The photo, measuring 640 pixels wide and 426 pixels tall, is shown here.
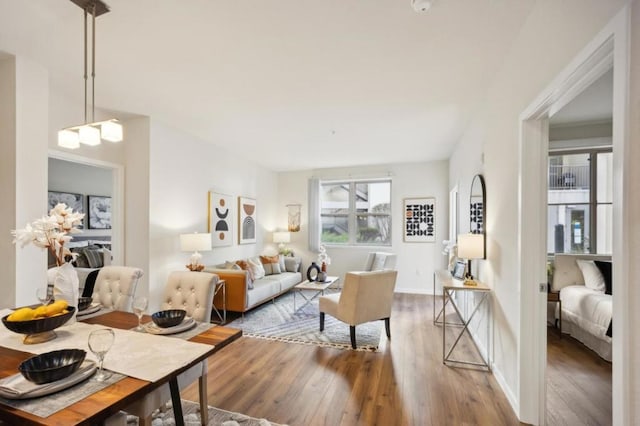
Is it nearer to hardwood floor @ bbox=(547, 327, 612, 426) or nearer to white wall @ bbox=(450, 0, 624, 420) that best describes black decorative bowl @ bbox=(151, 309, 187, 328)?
white wall @ bbox=(450, 0, 624, 420)

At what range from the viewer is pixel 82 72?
8.69 ft

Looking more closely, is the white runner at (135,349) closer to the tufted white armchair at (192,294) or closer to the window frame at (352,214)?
the tufted white armchair at (192,294)

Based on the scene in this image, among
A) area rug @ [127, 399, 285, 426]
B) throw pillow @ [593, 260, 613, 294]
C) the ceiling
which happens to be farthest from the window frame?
area rug @ [127, 399, 285, 426]

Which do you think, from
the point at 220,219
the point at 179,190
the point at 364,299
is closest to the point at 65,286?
the point at 364,299

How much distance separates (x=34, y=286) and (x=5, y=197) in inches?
30.8

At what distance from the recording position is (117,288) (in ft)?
7.53

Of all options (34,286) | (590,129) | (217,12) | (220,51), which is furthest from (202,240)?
(590,129)

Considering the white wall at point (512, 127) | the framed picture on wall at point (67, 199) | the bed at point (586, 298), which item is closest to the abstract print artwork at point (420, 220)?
the bed at point (586, 298)

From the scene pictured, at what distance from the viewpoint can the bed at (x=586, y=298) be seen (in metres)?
2.91

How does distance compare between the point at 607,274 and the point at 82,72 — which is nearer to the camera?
the point at 82,72

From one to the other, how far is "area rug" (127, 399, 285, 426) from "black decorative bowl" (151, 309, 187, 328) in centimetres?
80

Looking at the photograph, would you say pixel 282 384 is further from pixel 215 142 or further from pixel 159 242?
pixel 215 142

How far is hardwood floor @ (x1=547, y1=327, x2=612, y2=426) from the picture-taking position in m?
2.05

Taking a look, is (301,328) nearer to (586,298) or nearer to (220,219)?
(220,219)
